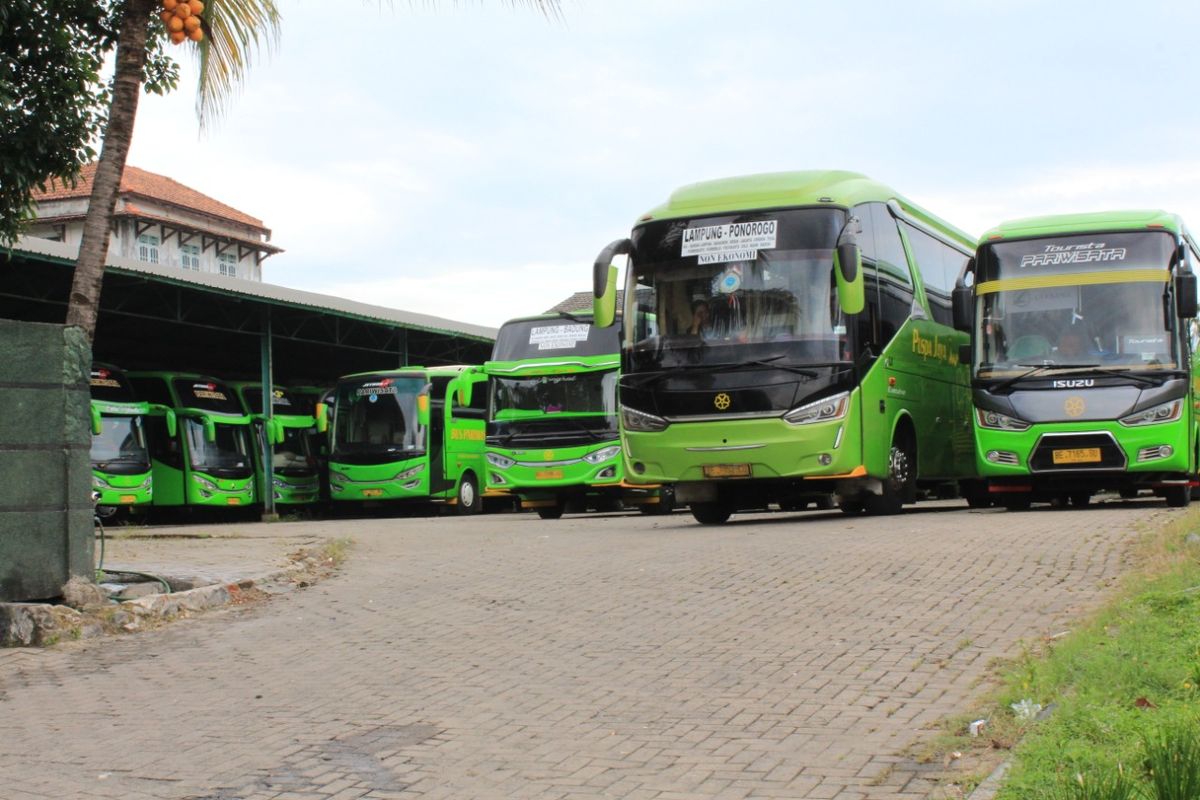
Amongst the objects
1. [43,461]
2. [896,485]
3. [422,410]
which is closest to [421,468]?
[422,410]

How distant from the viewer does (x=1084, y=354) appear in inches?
659

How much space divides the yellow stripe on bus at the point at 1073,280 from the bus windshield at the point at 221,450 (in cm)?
1953

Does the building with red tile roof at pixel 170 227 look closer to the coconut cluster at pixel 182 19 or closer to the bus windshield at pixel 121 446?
the bus windshield at pixel 121 446

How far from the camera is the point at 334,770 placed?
594 centimetres

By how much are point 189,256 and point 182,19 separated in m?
60.2

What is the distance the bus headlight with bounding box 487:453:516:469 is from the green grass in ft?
53.2

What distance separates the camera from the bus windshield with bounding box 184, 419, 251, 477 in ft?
103

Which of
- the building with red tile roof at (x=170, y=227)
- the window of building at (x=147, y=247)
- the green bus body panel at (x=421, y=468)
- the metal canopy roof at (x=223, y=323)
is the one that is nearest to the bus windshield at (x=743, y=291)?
the metal canopy roof at (x=223, y=323)

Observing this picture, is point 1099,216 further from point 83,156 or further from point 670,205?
point 83,156

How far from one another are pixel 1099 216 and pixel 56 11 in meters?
12.1

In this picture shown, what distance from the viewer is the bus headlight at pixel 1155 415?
16219 mm

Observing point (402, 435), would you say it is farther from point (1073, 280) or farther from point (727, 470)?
point (1073, 280)

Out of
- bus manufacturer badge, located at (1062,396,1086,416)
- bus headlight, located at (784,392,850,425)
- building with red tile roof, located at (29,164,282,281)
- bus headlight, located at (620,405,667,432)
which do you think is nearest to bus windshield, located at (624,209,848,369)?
bus headlight, located at (784,392,850,425)

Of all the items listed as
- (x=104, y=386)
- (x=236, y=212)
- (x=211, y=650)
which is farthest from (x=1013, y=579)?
(x=236, y=212)
